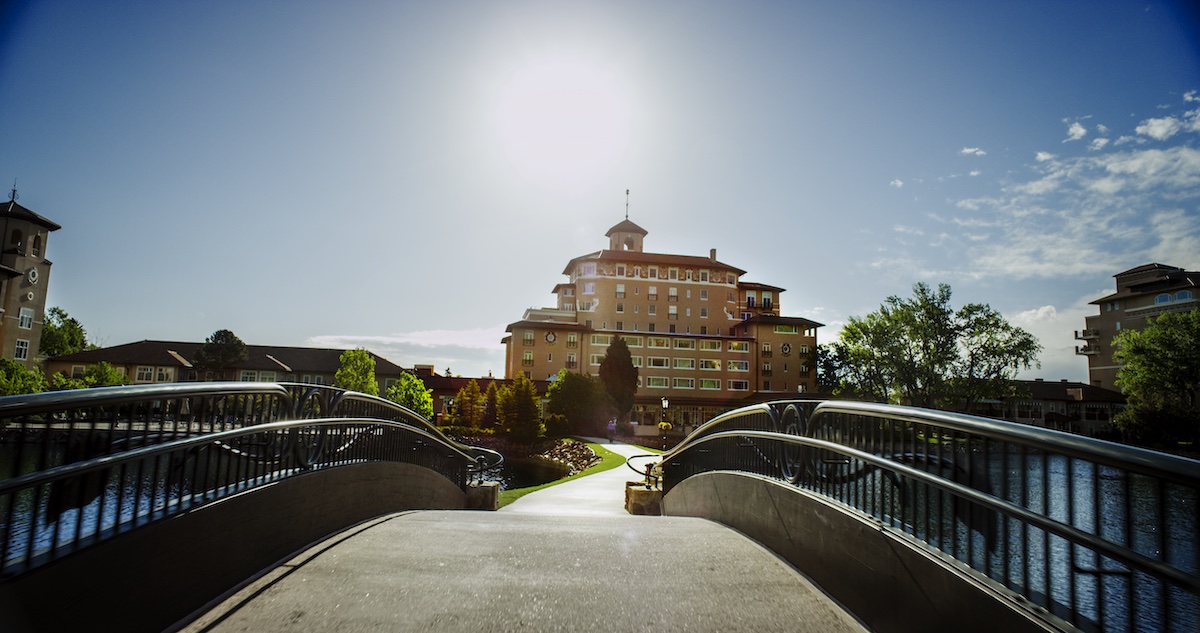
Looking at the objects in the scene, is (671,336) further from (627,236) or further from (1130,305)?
(1130,305)

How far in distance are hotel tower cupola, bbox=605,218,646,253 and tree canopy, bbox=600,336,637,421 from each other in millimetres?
27817

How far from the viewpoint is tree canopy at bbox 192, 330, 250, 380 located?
73.2 metres

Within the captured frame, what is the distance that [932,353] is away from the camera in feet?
196

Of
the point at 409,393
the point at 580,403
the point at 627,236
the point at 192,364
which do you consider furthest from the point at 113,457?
the point at 627,236

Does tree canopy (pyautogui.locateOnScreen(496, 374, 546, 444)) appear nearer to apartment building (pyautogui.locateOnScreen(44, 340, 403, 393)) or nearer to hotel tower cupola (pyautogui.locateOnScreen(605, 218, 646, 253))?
apartment building (pyautogui.locateOnScreen(44, 340, 403, 393))

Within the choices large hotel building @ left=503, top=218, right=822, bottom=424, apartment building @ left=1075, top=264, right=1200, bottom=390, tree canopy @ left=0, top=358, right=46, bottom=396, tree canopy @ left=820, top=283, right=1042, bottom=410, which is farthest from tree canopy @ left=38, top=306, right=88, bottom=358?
apartment building @ left=1075, top=264, right=1200, bottom=390

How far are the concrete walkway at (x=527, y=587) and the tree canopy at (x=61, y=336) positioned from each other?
101457 mm

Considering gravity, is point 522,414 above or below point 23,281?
below

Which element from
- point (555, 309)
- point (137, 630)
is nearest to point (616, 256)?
point (555, 309)

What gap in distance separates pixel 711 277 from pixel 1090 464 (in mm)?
84906

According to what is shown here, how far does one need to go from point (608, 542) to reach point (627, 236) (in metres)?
87.7

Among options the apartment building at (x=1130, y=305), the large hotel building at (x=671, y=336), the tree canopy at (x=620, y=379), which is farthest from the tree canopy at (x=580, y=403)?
the apartment building at (x=1130, y=305)

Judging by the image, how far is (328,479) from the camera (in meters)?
5.56

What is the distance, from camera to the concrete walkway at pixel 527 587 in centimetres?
329
